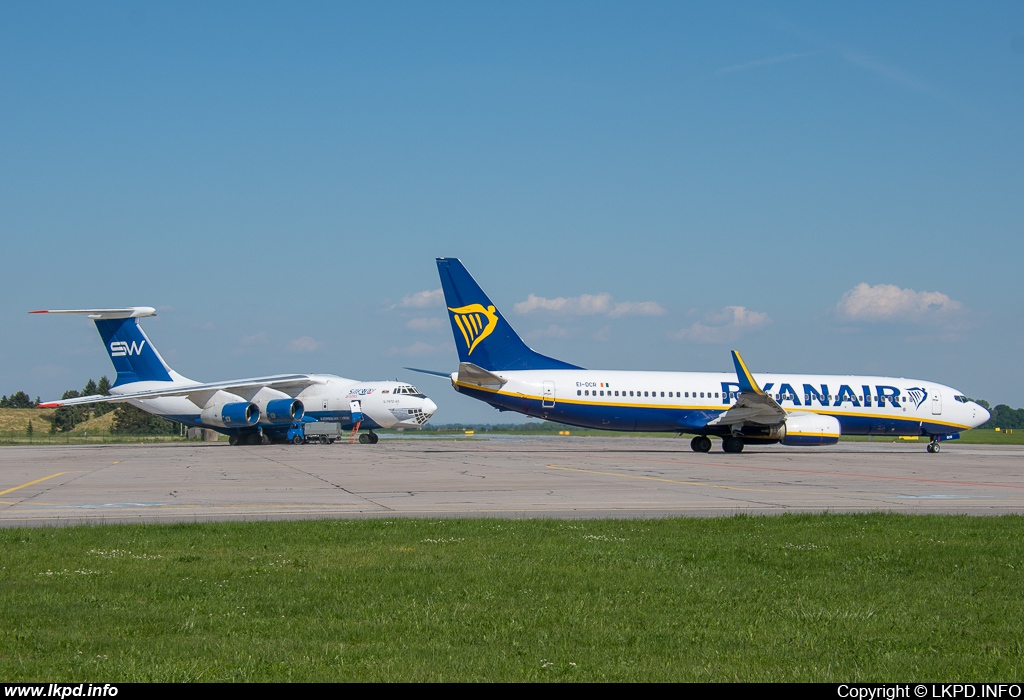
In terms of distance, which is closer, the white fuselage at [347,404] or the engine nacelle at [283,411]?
the engine nacelle at [283,411]

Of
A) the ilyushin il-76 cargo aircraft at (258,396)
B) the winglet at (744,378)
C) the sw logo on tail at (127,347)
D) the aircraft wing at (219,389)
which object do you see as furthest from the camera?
the sw logo on tail at (127,347)

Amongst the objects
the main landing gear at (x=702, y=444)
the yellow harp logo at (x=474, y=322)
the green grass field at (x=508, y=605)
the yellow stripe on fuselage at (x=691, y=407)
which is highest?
the yellow harp logo at (x=474, y=322)

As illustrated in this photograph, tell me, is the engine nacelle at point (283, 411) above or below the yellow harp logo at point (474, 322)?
below

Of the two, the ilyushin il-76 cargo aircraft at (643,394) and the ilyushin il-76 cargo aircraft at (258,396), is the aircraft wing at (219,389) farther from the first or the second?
the ilyushin il-76 cargo aircraft at (643,394)

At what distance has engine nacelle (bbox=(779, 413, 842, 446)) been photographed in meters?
41.1

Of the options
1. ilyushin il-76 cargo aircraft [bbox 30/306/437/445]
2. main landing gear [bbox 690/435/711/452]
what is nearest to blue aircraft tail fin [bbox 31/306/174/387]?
ilyushin il-76 cargo aircraft [bbox 30/306/437/445]

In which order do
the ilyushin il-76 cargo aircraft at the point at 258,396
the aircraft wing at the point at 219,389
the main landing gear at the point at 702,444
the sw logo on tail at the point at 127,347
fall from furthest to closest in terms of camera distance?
the sw logo on tail at the point at 127,347 < the ilyushin il-76 cargo aircraft at the point at 258,396 < the aircraft wing at the point at 219,389 < the main landing gear at the point at 702,444

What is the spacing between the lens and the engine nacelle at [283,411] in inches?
2146

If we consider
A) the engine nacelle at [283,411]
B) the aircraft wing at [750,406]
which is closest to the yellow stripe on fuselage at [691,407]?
the aircraft wing at [750,406]

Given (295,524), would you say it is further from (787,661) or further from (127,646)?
(787,661)

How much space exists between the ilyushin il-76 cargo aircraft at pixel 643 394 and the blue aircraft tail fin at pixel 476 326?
0.04 m

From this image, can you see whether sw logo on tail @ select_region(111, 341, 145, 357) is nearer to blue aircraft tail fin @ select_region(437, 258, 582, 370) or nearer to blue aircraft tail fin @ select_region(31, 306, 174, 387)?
blue aircraft tail fin @ select_region(31, 306, 174, 387)

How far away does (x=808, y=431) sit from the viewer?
4106 centimetres

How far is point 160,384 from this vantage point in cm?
5697
